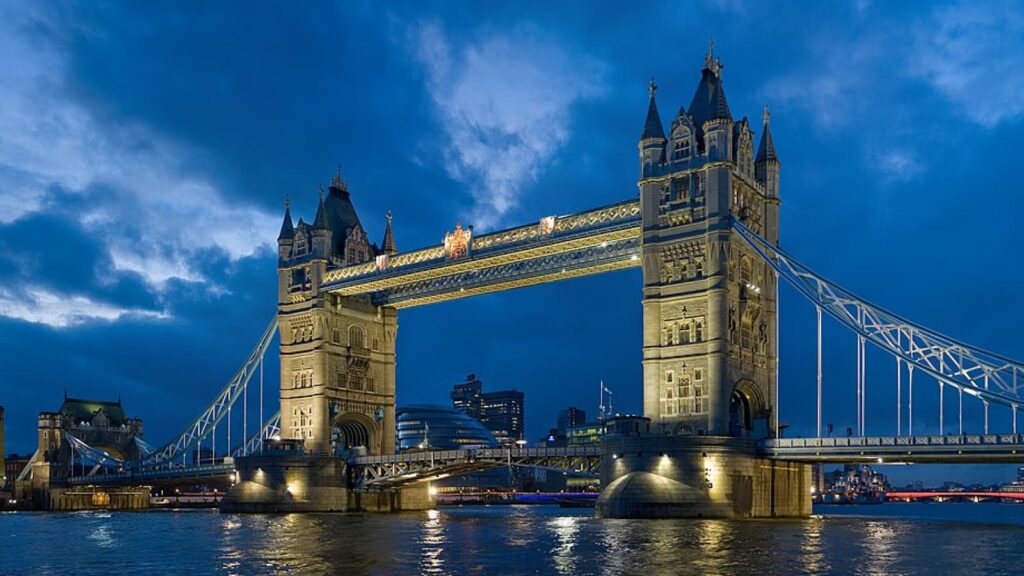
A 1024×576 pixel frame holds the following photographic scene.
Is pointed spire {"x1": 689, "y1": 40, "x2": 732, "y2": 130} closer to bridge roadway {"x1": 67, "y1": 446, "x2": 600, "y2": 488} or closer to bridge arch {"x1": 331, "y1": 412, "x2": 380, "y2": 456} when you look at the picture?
bridge roadway {"x1": 67, "y1": 446, "x2": 600, "y2": 488}

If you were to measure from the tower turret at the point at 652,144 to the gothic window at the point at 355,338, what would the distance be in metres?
36.5

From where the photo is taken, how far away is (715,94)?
76.2 metres

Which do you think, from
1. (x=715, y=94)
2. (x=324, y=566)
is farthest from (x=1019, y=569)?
(x=715, y=94)

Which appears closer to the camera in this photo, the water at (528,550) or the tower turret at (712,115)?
the water at (528,550)

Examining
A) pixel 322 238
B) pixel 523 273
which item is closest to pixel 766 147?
pixel 523 273

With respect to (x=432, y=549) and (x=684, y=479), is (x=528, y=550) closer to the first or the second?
(x=432, y=549)

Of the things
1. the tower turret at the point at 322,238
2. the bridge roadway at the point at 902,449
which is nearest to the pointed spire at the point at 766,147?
the bridge roadway at the point at 902,449

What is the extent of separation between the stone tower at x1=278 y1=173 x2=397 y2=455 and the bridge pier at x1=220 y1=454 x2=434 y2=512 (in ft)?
7.54

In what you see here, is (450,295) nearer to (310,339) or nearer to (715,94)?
(310,339)

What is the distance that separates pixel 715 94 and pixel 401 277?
1282 inches

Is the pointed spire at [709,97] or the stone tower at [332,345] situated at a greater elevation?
the pointed spire at [709,97]

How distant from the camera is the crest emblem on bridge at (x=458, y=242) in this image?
8994cm

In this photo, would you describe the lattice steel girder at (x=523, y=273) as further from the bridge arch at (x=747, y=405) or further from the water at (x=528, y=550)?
the water at (x=528, y=550)

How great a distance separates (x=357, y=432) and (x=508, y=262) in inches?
1062
